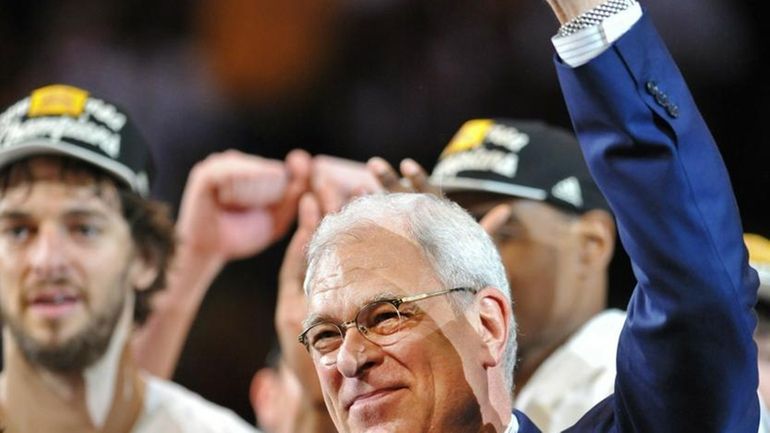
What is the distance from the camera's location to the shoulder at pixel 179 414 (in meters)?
3.10

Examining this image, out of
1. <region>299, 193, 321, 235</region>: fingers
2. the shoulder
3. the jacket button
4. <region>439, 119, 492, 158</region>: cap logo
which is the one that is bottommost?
the shoulder

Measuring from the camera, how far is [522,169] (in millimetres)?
3105

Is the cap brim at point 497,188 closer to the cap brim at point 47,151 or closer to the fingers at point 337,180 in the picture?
the fingers at point 337,180

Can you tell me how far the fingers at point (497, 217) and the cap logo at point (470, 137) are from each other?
6.4 inches

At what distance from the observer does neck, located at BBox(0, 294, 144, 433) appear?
9.91ft

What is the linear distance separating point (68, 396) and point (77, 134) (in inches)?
24.5

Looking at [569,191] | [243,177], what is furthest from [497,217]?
[243,177]

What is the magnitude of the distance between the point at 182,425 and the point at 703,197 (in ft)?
6.03

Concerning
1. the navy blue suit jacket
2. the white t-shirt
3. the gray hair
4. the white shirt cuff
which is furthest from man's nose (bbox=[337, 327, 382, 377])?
the white t-shirt

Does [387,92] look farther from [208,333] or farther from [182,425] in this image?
[182,425]

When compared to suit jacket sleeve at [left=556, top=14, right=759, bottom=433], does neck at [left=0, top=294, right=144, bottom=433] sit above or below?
below

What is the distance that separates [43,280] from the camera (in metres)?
2.95

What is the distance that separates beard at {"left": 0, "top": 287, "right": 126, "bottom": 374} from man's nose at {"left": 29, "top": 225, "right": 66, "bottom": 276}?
0.14 m

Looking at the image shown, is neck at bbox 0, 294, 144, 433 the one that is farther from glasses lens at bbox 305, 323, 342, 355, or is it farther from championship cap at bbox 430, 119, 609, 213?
glasses lens at bbox 305, 323, 342, 355
